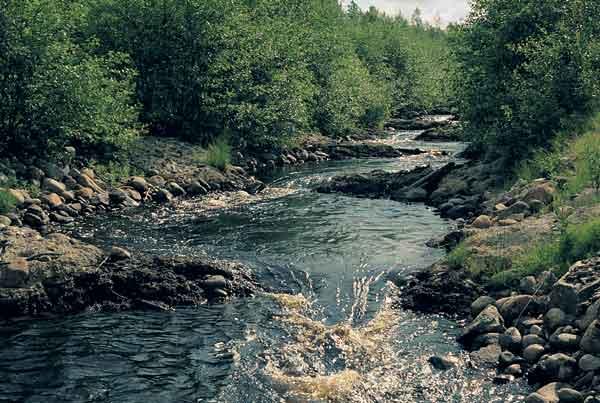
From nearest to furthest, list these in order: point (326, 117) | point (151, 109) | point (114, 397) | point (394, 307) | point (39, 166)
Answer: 1. point (114, 397)
2. point (394, 307)
3. point (39, 166)
4. point (151, 109)
5. point (326, 117)

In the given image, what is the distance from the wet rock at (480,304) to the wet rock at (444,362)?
2182 millimetres

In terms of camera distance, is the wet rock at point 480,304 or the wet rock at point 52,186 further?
the wet rock at point 52,186

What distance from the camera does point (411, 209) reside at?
26812 mm

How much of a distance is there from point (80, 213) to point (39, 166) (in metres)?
3.60

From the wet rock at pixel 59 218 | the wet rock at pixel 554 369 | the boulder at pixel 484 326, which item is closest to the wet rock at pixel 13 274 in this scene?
the wet rock at pixel 59 218

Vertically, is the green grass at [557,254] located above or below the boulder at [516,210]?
below

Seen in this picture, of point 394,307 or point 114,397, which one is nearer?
point 114,397

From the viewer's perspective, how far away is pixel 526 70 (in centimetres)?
2720

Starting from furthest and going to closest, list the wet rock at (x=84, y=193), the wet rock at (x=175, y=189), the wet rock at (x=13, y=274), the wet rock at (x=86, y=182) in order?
the wet rock at (x=175, y=189)
the wet rock at (x=86, y=182)
the wet rock at (x=84, y=193)
the wet rock at (x=13, y=274)

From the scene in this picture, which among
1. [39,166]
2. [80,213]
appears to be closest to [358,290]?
[80,213]

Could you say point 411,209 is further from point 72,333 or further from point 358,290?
point 72,333

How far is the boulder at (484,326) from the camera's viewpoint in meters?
12.9

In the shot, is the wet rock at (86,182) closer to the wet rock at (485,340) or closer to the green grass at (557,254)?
the green grass at (557,254)

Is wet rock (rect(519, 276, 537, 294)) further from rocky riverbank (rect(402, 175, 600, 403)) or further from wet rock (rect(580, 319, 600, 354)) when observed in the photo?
wet rock (rect(580, 319, 600, 354))
